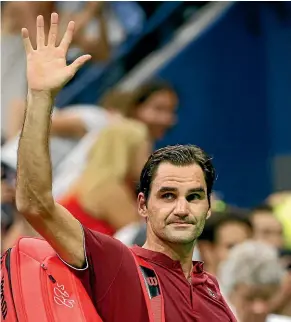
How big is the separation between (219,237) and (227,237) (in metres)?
0.05

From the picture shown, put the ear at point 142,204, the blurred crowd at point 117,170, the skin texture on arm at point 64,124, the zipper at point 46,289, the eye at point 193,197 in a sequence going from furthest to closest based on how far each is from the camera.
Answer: the skin texture on arm at point 64,124 → the blurred crowd at point 117,170 → the ear at point 142,204 → the eye at point 193,197 → the zipper at point 46,289

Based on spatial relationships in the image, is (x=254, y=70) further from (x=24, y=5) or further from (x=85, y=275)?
(x=85, y=275)

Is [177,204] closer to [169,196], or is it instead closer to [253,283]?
[169,196]

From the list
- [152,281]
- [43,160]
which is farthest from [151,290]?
[43,160]

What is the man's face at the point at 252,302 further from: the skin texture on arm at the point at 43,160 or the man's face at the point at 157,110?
the man's face at the point at 157,110

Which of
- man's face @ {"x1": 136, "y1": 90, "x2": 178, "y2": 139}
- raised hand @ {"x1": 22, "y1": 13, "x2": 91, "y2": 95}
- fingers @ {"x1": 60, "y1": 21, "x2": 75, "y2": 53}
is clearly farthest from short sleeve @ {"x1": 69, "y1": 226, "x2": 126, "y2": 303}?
man's face @ {"x1": 136, "y1": 90, "x2": 178, "y2": 139}

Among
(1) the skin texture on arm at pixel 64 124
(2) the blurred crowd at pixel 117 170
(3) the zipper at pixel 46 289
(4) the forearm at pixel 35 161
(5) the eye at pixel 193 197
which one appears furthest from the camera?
(1) the skin texture on arm at pixel 64 124

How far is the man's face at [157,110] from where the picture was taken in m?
7.58

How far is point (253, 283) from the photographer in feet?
18.4

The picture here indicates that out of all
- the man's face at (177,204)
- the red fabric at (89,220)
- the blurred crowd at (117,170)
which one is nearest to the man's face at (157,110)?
the blurred crowd at (117,170)

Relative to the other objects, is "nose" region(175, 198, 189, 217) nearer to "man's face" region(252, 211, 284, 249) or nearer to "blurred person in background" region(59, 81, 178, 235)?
"blurred person in background" region(59, 81, 178, 235)

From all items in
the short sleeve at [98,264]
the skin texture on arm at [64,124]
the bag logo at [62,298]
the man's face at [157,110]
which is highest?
the man's face at [157,110]

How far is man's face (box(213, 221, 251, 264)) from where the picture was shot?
668 centimetres

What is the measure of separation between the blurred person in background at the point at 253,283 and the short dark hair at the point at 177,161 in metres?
1.72
